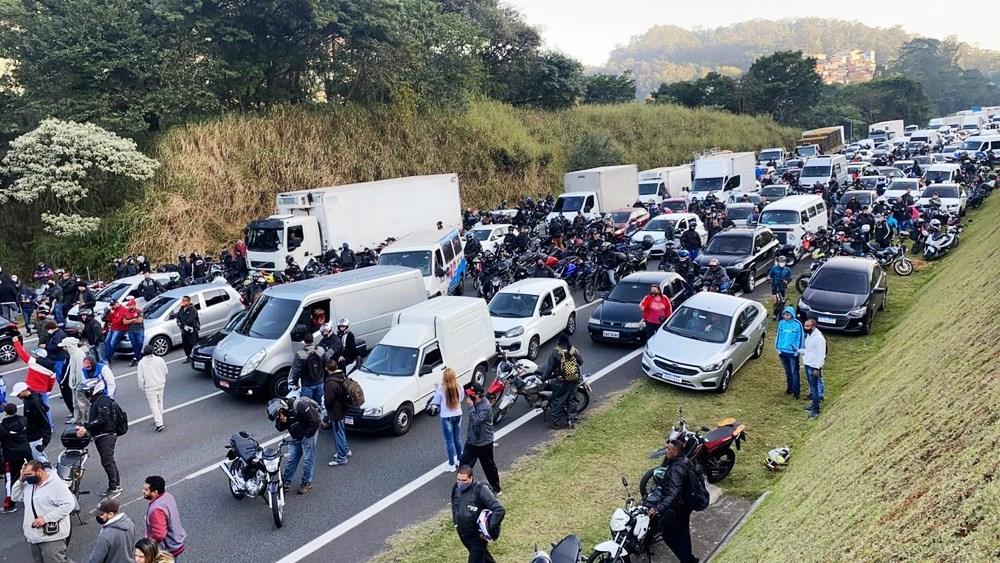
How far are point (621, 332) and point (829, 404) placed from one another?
4646 millimetres

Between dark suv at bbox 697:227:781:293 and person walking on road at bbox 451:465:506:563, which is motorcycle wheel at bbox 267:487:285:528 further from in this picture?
dark suv at bbox 697:227:781:293

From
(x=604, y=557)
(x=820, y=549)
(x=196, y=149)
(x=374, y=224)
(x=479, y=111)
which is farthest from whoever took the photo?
(x=479, y=111)

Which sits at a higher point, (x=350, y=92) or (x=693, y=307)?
(x=350, y=92)

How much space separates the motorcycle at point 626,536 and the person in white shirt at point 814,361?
5.17 m

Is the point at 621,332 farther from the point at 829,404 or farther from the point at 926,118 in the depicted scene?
the point at 926,118

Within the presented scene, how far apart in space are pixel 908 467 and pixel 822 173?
32441 millimetres

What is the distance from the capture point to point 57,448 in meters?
10.9

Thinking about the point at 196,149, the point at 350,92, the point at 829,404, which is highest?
the point at 350,92

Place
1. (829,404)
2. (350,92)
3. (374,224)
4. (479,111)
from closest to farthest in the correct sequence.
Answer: (829,404)
(374,224)
(350,92)
(479,111)

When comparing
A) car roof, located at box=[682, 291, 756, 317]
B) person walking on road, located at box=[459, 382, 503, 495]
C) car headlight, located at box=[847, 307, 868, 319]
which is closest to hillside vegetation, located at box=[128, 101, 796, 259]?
car roof, located at box=[682, 291, 756, 317]

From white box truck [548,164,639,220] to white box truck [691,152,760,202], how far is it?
5.10 m

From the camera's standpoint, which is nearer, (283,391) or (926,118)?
(283,391)

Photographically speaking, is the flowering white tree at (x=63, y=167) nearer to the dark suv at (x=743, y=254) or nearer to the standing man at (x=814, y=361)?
the dark suv at (x=743, y=254)

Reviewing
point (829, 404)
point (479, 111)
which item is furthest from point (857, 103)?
point (829, 404)
